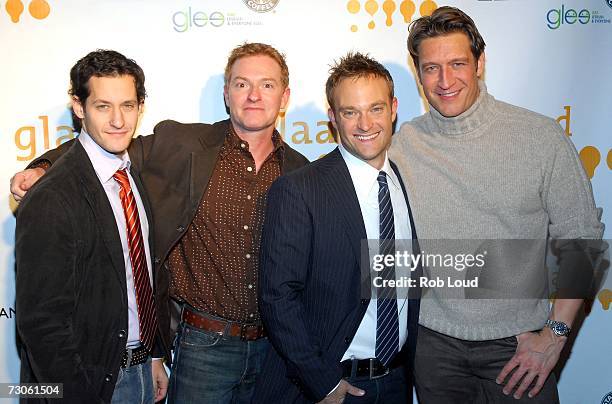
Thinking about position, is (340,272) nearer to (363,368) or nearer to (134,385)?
(363,368)

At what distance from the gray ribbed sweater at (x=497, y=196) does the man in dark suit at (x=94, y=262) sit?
1.18 m

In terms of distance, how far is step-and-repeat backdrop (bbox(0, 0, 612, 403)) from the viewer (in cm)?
315

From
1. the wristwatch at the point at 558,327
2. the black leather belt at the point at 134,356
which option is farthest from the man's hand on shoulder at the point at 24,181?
the wristwatch at the point at 558,327

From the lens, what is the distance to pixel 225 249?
8.47ft

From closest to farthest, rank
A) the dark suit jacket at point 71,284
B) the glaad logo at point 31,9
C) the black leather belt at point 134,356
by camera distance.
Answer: the dark suit jacket at point 71,284 < the black leather belt at point 134,356 < the glaad logo at point 31,9

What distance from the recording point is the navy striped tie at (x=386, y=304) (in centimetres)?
229

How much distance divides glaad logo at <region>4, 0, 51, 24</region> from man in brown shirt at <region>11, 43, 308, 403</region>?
0.95 metres

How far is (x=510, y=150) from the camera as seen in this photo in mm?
2529

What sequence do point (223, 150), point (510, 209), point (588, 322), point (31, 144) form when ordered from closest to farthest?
point (510, 209) < point (223, 150) < point (31, 144) < point (588, 322)

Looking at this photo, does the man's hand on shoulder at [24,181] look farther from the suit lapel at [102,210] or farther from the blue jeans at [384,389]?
the blue jeans at [384,389]

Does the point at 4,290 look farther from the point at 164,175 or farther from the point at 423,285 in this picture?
the point at 423,285

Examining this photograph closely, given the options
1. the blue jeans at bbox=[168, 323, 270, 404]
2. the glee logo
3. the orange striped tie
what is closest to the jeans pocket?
the blue jeans at bbox=[168, 323, 270, 404]

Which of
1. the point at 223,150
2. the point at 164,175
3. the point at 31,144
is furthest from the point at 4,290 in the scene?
the point at 223,150

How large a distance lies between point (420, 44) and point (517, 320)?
1.26 meters
